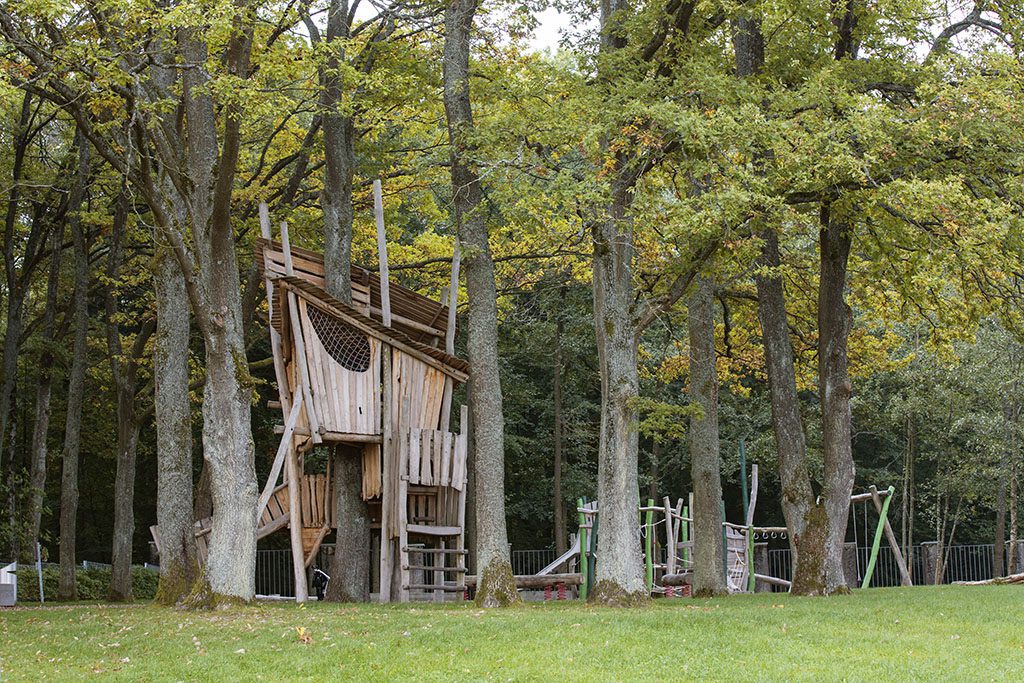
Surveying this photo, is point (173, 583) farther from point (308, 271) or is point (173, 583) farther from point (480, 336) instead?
point (308, 271)

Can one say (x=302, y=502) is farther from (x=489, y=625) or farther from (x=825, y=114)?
(x=825, y=114)

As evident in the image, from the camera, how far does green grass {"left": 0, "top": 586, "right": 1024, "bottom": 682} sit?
1024cm

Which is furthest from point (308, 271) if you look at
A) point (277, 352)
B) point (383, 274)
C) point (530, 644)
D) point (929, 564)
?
point (929, 564)

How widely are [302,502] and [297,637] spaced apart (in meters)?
9.13

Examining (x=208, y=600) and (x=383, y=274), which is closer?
(x=208, y=600)

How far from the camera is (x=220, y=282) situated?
600 inches

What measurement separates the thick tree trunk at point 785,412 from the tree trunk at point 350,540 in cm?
712

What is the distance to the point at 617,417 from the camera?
15836 mm

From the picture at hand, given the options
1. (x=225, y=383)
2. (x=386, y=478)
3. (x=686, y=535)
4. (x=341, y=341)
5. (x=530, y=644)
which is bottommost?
(x=530, y=644)

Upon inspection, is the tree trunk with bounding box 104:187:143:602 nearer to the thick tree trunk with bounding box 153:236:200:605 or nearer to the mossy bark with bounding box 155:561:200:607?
the thick tree trunk with bounding box 153:236:200:605

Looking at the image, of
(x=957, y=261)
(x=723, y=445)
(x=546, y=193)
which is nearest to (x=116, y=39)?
(x=546, y=193)

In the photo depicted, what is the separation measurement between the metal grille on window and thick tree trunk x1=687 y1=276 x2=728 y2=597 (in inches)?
223

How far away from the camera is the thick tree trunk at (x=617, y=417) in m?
15.5

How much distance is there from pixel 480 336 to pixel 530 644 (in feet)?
19.0
